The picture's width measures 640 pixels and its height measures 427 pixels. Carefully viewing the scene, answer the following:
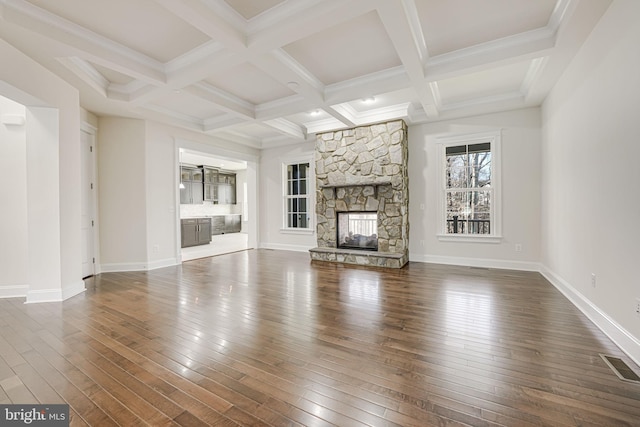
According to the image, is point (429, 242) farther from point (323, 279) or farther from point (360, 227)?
point (323, 279)

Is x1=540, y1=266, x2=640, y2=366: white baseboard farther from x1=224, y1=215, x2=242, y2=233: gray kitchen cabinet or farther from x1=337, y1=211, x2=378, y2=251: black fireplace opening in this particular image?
x1=224, y1=215, x2=242, y2=233: gray kitchen cabinet

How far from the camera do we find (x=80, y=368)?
2020 mm

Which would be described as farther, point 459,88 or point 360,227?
point 360,227

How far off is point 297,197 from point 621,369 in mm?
6457

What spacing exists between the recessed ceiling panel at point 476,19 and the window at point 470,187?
2.53 meters

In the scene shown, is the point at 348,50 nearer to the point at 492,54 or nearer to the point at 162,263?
the point at 492,54

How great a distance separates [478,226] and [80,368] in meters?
5.90

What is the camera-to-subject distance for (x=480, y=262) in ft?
17.2

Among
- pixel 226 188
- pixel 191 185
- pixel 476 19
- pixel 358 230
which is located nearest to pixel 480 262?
pixel 358 230

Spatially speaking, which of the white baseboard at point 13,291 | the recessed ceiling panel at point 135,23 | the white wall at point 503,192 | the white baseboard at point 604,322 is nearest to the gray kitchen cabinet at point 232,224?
the white baseboard at point 13,291

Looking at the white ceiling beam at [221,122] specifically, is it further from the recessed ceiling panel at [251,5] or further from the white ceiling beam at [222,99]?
the recessed ceiling panel at [251,5]

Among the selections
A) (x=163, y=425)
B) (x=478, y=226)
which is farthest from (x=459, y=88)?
(x=163, y=425)

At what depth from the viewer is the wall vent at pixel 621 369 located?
1.86 metres

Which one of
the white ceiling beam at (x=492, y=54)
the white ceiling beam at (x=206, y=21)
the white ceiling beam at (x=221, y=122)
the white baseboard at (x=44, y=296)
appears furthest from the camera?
the white ceiling beam at (x=221, y=122)
